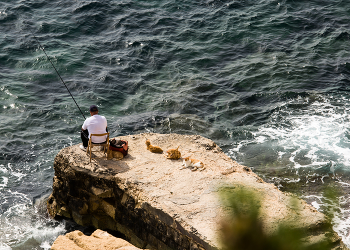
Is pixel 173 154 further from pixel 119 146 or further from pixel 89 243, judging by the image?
pixel 89 243

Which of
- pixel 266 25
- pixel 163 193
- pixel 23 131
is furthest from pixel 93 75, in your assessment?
pixel 163 193

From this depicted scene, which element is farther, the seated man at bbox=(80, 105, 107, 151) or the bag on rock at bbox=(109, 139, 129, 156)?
the bag on rock at bbox=(109, 139, 129, 156)

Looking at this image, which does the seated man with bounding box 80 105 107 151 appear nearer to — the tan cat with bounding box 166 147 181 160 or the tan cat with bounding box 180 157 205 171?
the tan cat with bounding box 166 147 181 160

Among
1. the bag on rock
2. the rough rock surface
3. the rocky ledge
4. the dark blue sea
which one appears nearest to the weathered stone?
the rocky ledge

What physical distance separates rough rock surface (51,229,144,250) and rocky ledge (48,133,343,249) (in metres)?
0.92

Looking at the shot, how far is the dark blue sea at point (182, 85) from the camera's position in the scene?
10547mm

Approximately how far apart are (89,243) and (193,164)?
2725 millimetres

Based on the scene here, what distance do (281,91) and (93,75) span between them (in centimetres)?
744

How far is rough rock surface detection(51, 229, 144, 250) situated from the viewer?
20.3ft

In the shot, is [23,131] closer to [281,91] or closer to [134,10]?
[281,91]

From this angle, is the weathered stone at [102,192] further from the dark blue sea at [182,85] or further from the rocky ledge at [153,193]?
the dark blue sea at [182,85]

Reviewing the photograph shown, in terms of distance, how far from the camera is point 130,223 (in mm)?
7844

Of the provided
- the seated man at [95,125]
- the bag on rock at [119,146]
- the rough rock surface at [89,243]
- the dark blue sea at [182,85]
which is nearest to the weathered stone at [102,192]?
the bag on rock at [119,146]

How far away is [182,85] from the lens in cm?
1519
